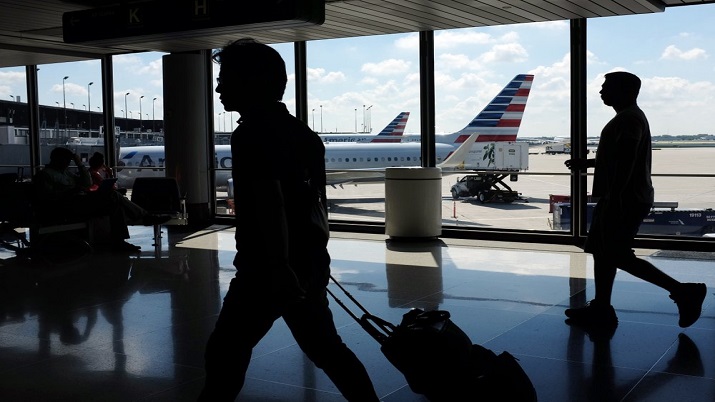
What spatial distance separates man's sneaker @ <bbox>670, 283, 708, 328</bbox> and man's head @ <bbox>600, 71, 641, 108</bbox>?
4.37 feet

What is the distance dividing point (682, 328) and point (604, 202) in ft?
3.54

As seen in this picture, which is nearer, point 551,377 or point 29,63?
point 551,377

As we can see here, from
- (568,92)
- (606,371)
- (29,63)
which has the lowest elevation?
(606,371)

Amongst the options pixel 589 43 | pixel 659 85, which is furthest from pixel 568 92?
pixel 659 85

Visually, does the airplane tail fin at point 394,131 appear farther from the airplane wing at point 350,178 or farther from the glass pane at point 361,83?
the glass pane at point 361,83

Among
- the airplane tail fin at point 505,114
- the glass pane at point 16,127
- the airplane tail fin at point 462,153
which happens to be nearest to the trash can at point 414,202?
the glass pane at point 16,127

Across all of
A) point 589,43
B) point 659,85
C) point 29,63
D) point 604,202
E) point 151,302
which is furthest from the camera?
point 29,63

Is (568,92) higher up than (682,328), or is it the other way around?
(568,92)

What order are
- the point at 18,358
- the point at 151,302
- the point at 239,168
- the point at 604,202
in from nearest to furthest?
the point at 239,168 → the point at 18,358 → the point at 604,202 → the point at 151,302

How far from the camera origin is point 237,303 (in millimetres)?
2953

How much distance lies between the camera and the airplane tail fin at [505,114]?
22.9 m

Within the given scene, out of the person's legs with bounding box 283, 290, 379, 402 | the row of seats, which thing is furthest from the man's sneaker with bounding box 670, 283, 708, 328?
the row of seats

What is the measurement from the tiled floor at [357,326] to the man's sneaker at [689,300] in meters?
0.12

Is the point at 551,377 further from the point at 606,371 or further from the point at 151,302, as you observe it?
the point at 151,302
